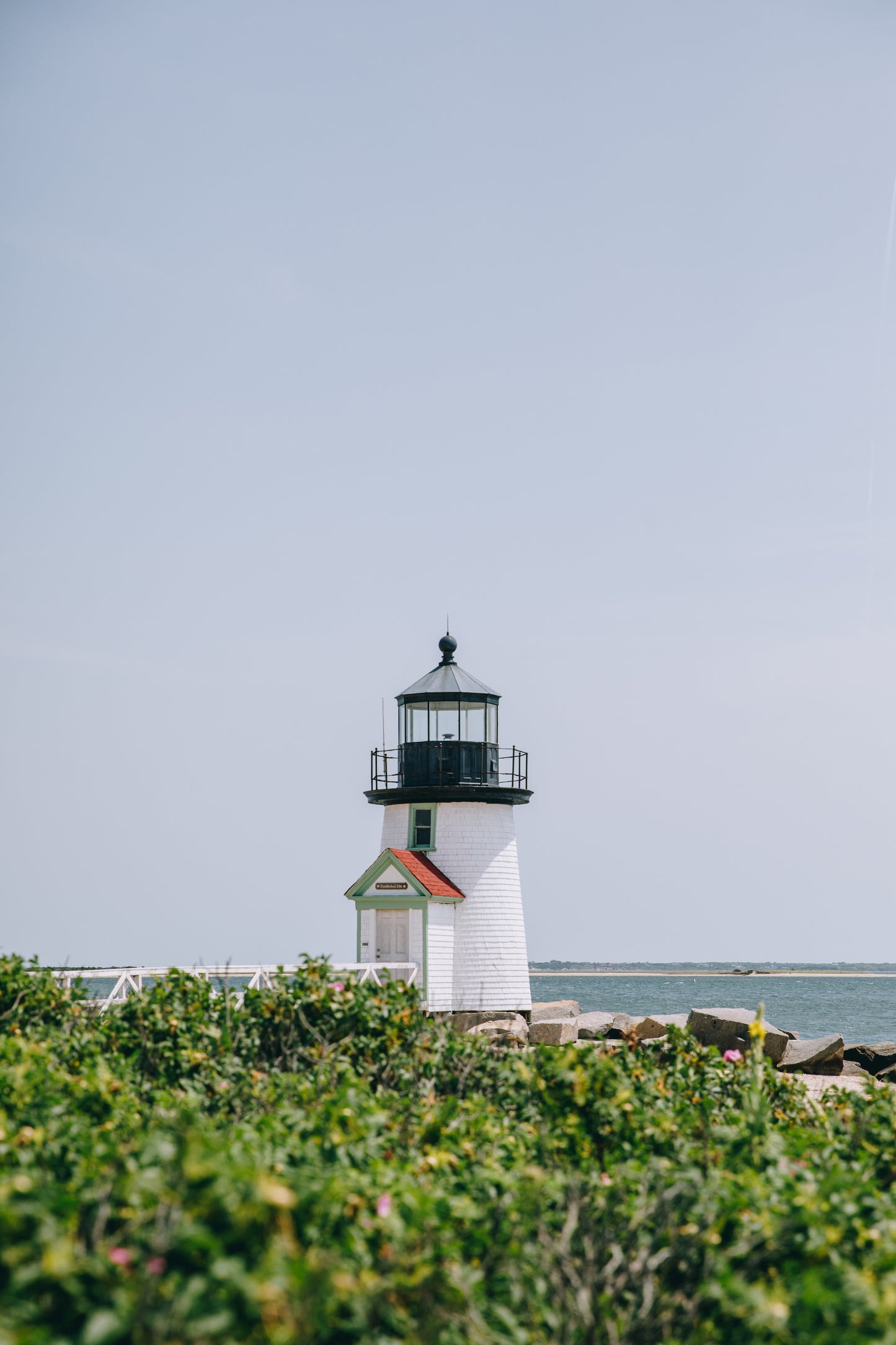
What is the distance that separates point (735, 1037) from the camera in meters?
27.9

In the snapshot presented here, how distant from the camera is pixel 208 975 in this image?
1641cm

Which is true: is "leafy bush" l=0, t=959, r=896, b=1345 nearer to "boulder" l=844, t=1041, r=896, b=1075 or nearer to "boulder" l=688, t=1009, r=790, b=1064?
"boulder" l=688, t=1009, r=790, b=1064

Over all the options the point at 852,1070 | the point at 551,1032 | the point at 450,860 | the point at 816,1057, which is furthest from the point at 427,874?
the point at 852,1070

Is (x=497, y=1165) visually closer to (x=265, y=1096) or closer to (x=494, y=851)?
(x=265, y=1096)

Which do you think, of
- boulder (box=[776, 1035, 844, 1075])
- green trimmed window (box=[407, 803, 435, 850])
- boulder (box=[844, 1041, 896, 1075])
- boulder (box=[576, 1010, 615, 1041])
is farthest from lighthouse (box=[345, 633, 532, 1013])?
boulder (box=[844, 1041, 896, 1075])

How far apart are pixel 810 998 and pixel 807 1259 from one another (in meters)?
111

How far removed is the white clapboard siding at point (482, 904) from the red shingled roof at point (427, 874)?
22 centimetres

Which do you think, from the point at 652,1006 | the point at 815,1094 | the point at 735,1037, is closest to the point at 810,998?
the point at 652,1006

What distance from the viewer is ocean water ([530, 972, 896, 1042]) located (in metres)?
66.3

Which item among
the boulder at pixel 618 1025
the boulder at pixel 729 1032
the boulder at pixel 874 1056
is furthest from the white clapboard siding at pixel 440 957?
the boulder at pixel 874 1056

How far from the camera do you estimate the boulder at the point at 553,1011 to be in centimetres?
3125

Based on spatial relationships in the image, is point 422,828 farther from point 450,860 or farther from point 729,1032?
point 729,1032

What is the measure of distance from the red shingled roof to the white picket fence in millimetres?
1635

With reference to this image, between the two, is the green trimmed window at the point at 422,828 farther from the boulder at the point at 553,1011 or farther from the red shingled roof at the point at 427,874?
the boulder at the point at 553,1011
